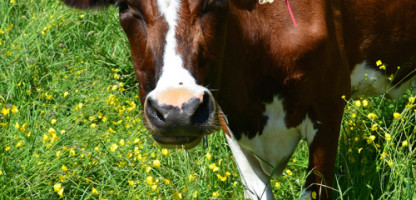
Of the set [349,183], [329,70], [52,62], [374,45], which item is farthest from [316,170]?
[52,62]

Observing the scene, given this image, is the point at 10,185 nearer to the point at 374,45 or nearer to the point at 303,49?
the point at 303,49

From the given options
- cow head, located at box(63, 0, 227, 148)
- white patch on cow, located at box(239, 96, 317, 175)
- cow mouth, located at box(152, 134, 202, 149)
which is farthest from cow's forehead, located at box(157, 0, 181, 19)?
white patch on cow, located at box(239, 96, 317, 175)

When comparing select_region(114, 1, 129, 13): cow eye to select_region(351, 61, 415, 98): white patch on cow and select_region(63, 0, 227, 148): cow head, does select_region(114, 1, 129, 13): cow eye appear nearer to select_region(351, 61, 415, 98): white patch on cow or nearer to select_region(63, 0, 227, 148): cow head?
select_region(63, 0, 227, 148): cow head

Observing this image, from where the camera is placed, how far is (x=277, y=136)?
401 cm

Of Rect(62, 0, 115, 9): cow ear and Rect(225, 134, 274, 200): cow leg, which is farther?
Rect(225, 134, 274, 200): cow leg

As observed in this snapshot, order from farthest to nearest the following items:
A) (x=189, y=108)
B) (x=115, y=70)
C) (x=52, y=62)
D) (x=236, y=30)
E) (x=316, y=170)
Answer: (x=52, y=62) < (x=115, y=70) < (x=316, y=170) < (x=236, y=30) < (x=189, y=108)

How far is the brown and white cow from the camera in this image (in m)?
3.09

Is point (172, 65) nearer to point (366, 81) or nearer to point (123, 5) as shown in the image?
point (123, 5)

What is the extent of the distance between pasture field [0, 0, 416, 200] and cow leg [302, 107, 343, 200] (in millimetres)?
99

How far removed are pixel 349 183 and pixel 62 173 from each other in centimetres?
159

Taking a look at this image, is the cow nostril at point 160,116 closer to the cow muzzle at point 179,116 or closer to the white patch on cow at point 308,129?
the cow muzzle at point 179,116

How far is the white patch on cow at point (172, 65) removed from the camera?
9.78ft

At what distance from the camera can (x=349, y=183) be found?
4.07m

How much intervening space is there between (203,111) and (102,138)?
1.74 m
